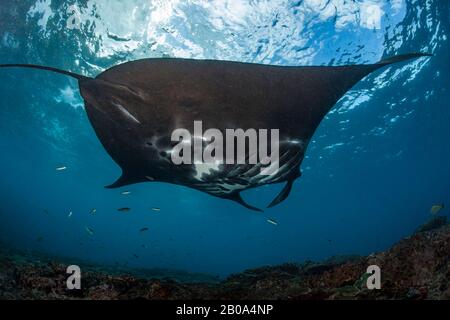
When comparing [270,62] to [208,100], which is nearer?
[208,100]

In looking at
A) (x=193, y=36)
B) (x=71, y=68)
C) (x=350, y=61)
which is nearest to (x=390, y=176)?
(x=350, y=61)

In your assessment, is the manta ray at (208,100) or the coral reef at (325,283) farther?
the manta ray at (208,100)

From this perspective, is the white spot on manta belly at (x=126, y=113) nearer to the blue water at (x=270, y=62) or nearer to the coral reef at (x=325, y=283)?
the coral reef at (x=325, y=283)

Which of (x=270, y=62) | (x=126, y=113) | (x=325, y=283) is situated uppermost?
(x=270, y=62)

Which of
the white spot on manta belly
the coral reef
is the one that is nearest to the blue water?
the white spot on manta belly

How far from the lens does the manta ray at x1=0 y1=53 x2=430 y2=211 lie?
3.63 m

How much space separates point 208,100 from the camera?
12.4 feet

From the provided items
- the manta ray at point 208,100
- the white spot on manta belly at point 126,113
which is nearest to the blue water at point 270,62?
the manta ray at point 208,100

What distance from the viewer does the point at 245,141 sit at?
4082 millimetres

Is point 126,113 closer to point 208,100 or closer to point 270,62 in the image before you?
point 208,100

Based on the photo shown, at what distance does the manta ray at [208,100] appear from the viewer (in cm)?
363

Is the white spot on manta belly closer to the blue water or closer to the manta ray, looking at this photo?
the manta ray

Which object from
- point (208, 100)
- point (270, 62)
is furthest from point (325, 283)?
point (270, 62)

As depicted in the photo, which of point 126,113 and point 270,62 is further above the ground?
point 270,62
